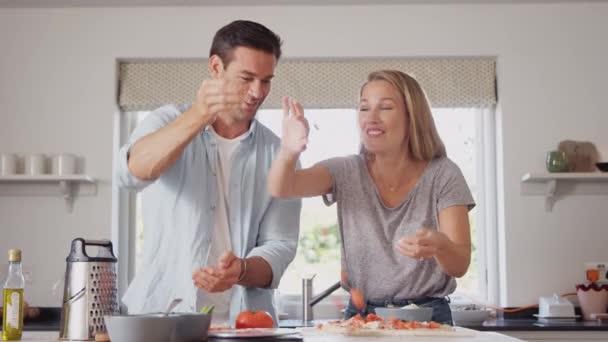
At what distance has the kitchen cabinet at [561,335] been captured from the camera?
4.01 meters

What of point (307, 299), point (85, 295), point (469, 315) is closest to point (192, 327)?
point (85, 295)

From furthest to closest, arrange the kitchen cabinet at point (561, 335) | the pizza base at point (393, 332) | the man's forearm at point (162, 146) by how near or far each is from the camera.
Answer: the kitchen cabinet at point (561, 335)
the man's forearm at point (162, 146)
the pizza base at point (393, 332)

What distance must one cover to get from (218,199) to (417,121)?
0.59 metres

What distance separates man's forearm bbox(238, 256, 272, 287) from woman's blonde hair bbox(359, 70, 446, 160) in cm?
52

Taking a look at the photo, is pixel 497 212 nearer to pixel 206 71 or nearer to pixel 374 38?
pixel 374 38

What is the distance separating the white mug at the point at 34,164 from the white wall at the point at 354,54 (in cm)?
12

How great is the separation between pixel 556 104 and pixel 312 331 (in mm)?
3304

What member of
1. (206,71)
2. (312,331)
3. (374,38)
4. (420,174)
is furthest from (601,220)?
(312,331)

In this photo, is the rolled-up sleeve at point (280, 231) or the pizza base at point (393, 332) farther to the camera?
the rolled-up sleeve at point (280, 231)

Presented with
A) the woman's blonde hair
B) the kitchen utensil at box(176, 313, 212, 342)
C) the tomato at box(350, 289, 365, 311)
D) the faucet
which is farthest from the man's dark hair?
the faucet

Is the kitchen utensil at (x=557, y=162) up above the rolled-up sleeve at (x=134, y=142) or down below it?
above

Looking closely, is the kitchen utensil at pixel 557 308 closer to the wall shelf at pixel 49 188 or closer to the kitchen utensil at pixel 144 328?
the wall shelf at pixel 49 188

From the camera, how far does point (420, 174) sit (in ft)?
7.61

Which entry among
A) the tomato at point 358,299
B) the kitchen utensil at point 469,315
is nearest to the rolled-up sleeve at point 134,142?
the tomato at point 358,299
